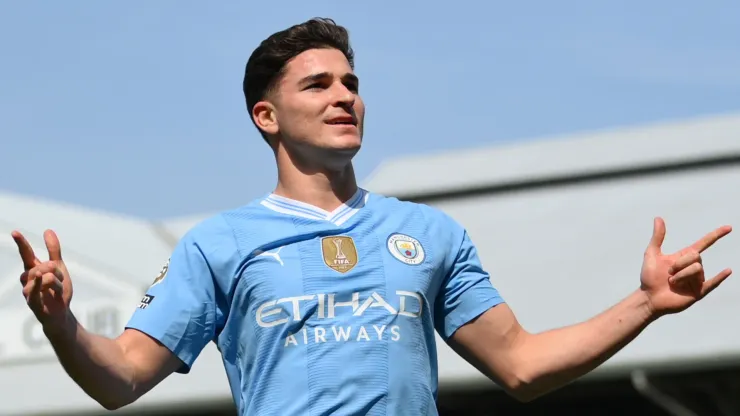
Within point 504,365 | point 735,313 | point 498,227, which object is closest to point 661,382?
point 735,313

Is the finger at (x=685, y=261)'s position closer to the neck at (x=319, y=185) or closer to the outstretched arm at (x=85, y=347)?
the neck at (x=319, y=185)

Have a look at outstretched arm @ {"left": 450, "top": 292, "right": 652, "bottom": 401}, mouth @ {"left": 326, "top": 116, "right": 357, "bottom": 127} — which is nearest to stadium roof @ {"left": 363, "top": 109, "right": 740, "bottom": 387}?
outstretched arm @ {"left": 450, "top": 292, "right": 652, "bottom": 401}

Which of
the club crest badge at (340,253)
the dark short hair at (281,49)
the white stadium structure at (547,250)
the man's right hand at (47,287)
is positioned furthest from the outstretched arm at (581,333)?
the white stadium structure at (547,250)

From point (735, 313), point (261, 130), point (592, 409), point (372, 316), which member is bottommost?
point (592, 409)

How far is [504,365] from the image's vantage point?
387cm

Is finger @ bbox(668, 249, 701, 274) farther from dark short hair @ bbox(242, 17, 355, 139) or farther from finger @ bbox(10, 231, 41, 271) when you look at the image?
finger @ bbox(10, 231, 41, 271)

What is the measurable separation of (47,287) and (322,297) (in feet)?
2.29

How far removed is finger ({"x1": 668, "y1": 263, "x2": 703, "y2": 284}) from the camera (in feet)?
11.8

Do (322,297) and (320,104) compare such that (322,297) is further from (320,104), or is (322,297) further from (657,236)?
(657,236)

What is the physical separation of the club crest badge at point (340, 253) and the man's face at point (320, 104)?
25 centimetres

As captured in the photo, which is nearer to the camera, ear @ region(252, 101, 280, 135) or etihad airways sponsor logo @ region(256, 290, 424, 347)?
etihad airways sponsor logo @ region(256, 290, 424, 347)

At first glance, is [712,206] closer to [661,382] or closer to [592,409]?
[661,382]

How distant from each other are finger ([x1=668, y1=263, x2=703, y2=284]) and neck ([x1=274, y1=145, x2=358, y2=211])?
914 mm

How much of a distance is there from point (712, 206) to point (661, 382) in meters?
1.82
